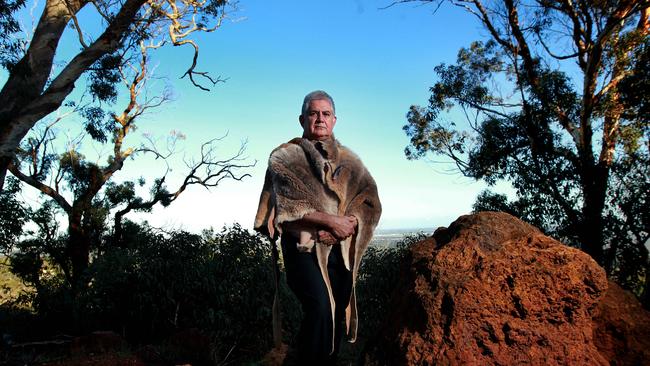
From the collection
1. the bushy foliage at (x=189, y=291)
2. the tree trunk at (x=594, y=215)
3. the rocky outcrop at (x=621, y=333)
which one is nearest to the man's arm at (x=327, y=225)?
the rocky outcrop at (x=621, y=333)

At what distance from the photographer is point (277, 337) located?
147 inches

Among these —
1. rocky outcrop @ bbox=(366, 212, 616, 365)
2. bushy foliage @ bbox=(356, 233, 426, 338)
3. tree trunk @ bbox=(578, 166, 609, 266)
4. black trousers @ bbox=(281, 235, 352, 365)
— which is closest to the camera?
rocky outcrop @ bbox=(366, 212, 616, 365)

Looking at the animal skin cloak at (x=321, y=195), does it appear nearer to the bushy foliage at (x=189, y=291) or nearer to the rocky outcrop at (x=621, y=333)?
the rocky outcrop at (x=621, y=333)

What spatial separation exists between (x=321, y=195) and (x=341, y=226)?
26 centimetres

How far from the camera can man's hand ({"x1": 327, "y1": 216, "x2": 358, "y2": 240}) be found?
3395mm

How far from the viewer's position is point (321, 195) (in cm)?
349

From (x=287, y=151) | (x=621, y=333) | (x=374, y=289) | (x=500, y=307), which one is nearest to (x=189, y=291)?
(x=374, y=289)

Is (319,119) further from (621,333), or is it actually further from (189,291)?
(189,291)

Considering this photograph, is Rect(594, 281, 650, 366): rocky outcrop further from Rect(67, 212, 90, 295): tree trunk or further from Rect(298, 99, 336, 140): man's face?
Rect(67, 212, 90, 295): tree trunk

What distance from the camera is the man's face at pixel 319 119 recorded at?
368 cm

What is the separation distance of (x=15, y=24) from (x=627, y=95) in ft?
42.5

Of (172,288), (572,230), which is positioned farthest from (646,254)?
(172,288)

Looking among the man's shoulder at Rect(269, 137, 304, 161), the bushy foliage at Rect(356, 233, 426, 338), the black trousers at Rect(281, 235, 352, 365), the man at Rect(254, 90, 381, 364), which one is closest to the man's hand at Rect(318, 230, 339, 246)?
the man at Rect(254, 90, 381, 364)

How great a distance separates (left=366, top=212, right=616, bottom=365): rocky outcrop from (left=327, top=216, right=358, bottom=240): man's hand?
0.58m
